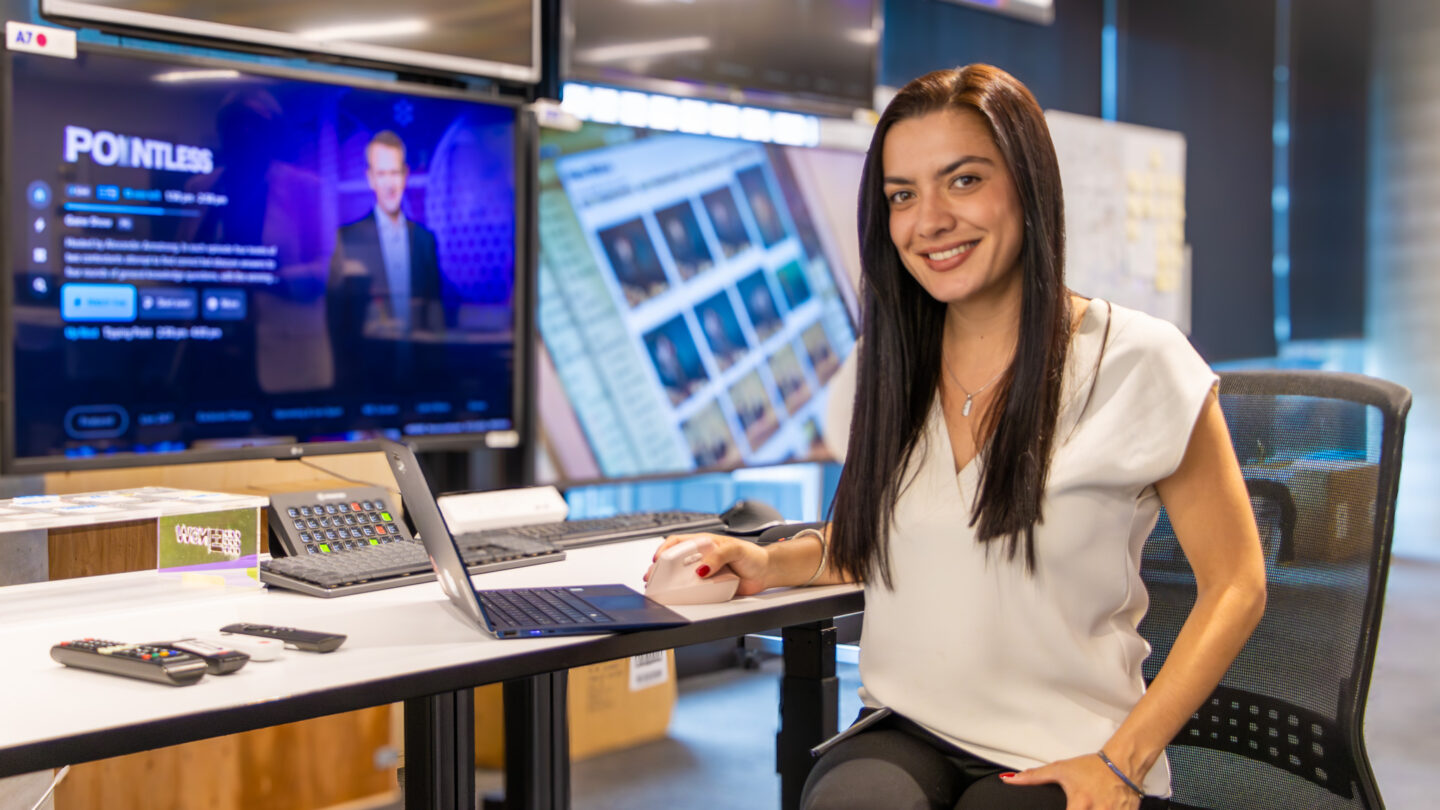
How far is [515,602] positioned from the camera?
4.43 ft

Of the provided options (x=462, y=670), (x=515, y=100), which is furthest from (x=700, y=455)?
(x=462, y=670)

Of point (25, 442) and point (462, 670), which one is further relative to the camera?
point (25, 442)

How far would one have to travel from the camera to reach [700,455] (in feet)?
10.2

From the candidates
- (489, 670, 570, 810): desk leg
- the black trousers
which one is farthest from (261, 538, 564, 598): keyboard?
the black trousers

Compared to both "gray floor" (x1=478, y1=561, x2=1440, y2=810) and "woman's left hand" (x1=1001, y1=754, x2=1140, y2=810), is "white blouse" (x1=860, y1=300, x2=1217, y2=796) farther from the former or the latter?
"gray floor" (x1=478, y1=561, x2=1440, y2=810)

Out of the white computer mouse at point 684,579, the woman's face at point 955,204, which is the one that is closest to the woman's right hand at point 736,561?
the white computer mouse at point 684,579

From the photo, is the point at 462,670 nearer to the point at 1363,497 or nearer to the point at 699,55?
the point at 1363,497

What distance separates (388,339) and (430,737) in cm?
125

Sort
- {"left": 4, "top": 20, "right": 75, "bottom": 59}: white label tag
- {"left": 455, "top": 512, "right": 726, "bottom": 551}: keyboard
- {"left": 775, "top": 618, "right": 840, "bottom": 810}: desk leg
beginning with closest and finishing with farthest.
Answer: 1. {"left": 775, "top": 618, "right": 840, "bottom": 810}: desk leg
2. {"left": 455, "top": 512, "right": 726, "bottom": 551}: keyboard
3. {"left": 4, "top": 20, "right": 75, "bottom": 59}: white label tag

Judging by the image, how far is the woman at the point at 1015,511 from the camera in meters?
1.20

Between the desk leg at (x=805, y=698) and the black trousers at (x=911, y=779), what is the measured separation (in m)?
0.30

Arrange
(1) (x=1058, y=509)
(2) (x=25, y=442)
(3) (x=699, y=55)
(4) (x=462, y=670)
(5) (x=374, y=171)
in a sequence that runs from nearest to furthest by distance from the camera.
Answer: (4) (x=462, y=670) < (1) (x=1058, y=509) < (2) (x=25, y=442) < (5) (x=374, y=171) < (3) (x=699, y=55)

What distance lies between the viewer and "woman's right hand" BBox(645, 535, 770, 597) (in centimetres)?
140

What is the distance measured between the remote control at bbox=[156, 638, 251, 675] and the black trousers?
0.57 m
